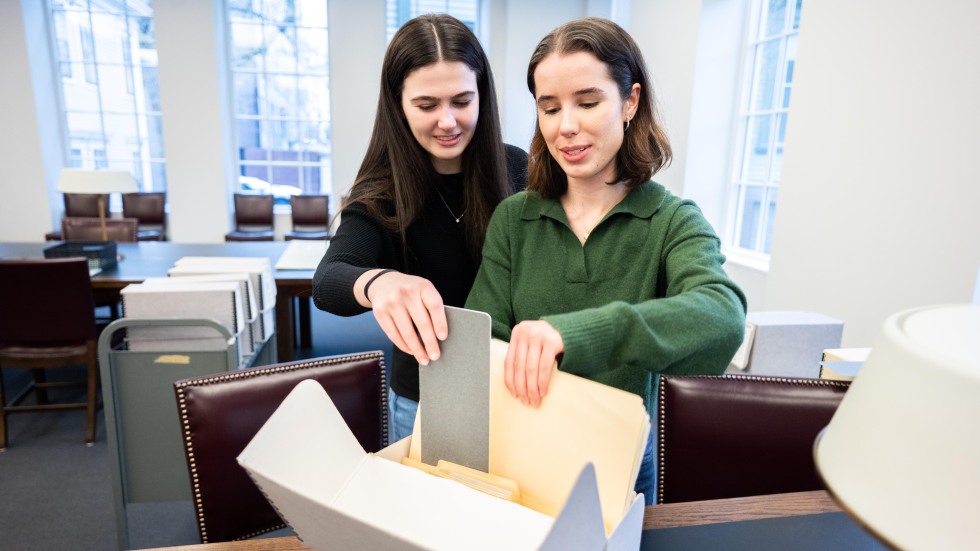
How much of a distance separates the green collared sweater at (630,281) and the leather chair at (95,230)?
384 cm

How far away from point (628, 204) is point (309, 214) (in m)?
5.65

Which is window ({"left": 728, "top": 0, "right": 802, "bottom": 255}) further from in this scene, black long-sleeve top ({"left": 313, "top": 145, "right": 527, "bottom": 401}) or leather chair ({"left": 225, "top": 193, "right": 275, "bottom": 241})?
leather chair ({"left": 225, "top": 193, "right": 275, "bottom": 241})

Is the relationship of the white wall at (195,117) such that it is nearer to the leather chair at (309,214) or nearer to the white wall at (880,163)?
the leather chair at (309,214)

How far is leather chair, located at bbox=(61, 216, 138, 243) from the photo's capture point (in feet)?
12.6

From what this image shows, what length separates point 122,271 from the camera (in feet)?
9.20

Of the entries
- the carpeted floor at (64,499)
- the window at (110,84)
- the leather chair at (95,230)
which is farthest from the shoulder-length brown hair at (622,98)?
the window at (110,84)

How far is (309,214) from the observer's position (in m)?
6.11

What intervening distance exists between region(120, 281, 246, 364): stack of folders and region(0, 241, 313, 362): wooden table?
31 cm

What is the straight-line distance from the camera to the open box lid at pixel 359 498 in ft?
1.56

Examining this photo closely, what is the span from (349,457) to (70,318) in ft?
8.09

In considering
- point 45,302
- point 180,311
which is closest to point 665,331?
point 180,311

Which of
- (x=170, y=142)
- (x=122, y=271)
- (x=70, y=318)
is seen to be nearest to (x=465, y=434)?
(x=70, y=318)

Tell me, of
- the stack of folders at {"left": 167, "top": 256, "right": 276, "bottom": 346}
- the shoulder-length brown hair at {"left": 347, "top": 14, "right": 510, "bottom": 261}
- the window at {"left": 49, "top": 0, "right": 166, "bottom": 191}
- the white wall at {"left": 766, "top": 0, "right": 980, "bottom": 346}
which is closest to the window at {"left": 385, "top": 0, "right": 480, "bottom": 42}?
the window at {"left": 49, "top": 0, "right": 166, "bottom": 191}

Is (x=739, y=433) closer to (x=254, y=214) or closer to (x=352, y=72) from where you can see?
(x=352, y=72)
